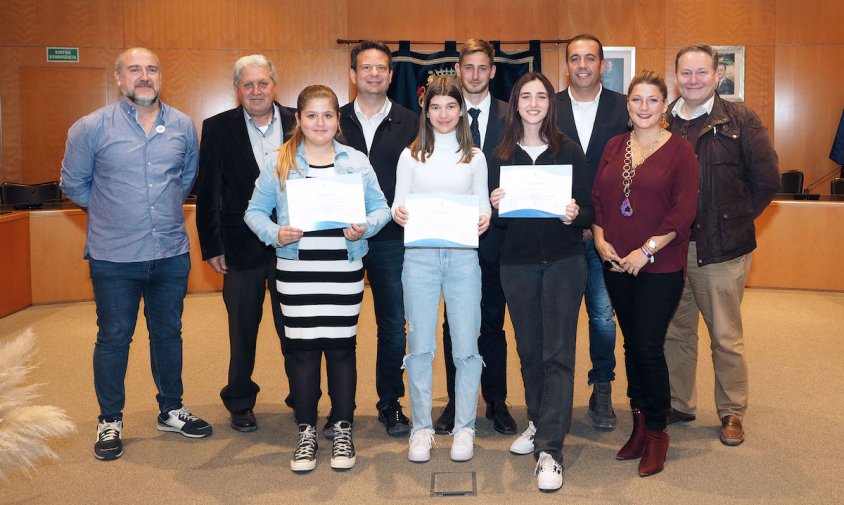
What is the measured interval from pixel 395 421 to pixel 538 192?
148cm

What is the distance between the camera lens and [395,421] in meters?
4.08

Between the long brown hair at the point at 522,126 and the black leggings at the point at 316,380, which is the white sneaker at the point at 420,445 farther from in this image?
the long brown hair at the point at 522,126

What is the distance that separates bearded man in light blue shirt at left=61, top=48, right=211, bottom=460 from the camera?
3.75 metres

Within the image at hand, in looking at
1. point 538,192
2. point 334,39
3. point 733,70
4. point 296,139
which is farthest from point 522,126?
point 733,70

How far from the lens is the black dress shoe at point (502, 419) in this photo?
13.1 ft

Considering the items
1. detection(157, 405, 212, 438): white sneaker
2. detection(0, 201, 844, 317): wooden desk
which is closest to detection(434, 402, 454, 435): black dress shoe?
detection(157, 405, 212, 438): white sneaker

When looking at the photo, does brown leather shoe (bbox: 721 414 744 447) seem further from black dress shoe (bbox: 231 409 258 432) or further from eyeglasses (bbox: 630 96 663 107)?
black dress shoe (bbox: 231 409 258 432)

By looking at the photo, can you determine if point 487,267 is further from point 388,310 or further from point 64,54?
point 64,54

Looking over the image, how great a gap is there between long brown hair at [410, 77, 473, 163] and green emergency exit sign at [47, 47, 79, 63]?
7.63 m

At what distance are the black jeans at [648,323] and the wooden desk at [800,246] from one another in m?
5.05

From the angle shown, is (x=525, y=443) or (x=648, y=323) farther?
(x=525, y=443)

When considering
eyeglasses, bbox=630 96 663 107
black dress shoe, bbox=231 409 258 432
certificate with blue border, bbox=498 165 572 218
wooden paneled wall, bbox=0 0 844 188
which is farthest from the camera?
wooden paneled wall, bbox=0 0 844 188

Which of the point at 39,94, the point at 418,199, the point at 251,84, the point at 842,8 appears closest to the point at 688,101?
the point at 418,199

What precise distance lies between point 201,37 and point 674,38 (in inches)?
228
